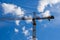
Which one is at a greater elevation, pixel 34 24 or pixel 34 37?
pixel 34 24

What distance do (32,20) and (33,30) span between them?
758 centimetres

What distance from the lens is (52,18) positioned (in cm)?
16262

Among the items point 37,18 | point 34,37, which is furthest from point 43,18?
point 34,37

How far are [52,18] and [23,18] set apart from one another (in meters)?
21.2

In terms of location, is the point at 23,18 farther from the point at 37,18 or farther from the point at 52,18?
the point at 52,18

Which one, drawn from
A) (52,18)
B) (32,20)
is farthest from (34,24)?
(52,18)

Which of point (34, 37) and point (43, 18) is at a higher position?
point (43, 18)

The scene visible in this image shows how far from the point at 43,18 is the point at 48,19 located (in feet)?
27.6

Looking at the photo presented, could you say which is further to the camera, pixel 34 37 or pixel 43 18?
pixel 43 18

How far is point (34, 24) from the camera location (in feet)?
563

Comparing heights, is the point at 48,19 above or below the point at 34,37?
above

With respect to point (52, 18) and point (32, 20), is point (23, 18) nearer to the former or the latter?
point (32, 20)

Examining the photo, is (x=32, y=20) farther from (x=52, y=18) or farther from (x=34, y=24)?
(x=52, y=18)

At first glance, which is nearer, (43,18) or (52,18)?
(52,18)
